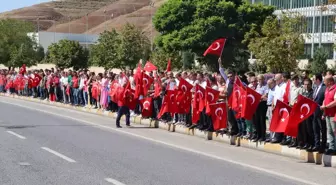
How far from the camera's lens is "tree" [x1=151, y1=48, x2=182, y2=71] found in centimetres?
7074

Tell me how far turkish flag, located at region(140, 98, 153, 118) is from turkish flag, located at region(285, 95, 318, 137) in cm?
918

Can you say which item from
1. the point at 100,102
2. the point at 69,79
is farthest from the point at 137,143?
the point at 69,79

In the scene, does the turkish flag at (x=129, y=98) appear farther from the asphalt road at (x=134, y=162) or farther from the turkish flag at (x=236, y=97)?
the turkish flag at (x=236, y=97)

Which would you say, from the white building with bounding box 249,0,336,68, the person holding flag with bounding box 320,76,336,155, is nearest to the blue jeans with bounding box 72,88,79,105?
the person holding flag with bounding box 320,76,336,155

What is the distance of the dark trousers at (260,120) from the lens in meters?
16.1

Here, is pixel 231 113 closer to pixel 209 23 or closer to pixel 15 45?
pixel 209 23

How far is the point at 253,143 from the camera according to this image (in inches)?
631

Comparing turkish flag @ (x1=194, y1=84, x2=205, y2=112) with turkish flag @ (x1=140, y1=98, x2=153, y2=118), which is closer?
turkish flag @ (x1=194, y1=84, x2=205, y2=112)

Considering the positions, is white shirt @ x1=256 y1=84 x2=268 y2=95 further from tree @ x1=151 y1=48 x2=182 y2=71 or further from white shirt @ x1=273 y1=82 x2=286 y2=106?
tree @ x1=151 y1=48 x2=182 y2=71

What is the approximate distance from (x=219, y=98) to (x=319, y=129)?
→ 4802 millimetres

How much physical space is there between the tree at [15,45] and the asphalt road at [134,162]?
7247cm

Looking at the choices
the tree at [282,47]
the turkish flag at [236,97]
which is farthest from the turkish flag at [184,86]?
the tree at [282,47]

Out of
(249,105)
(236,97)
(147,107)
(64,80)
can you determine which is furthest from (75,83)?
(249,105)

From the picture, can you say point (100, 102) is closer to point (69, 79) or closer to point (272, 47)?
point (69, 79)
